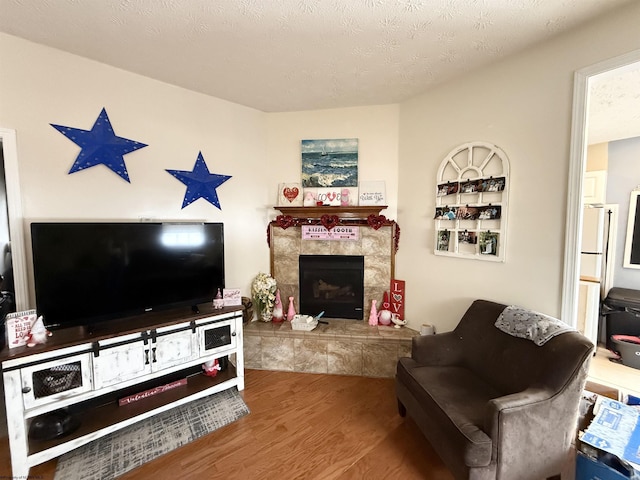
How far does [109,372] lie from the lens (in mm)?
1738

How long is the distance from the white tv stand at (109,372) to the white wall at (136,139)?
2.56 feet

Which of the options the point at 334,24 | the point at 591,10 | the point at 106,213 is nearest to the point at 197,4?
the point at 334,24

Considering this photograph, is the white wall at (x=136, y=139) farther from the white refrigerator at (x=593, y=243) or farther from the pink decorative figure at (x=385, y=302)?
the white refrigerator at (x=593, y=243)

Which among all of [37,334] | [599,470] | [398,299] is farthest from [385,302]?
[37,334]

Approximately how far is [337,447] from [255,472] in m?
0.53

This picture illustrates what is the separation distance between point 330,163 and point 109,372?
254 cm

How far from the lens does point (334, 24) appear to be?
63.7 inches

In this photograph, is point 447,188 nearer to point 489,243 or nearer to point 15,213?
point 489,243

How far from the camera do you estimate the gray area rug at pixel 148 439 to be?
1568 mm

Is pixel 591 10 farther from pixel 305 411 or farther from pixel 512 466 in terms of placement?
pixel 305 411

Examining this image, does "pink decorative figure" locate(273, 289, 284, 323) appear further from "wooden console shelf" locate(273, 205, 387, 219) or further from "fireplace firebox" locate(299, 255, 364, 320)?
"wooden console shelf" locate(273, 205, 387, 219)

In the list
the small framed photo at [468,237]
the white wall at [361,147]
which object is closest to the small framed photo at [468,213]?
the small framed photo at [468,237]

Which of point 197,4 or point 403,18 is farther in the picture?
point 403,18

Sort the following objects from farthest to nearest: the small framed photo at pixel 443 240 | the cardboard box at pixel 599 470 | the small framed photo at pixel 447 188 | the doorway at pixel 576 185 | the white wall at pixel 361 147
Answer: the small framed photo at pixel 443 240, the small framed photo at pixel 447 188, the white wall at pixel 361 147, the doorway at pixel 576 185, the cardboard box at pixel 599 470
